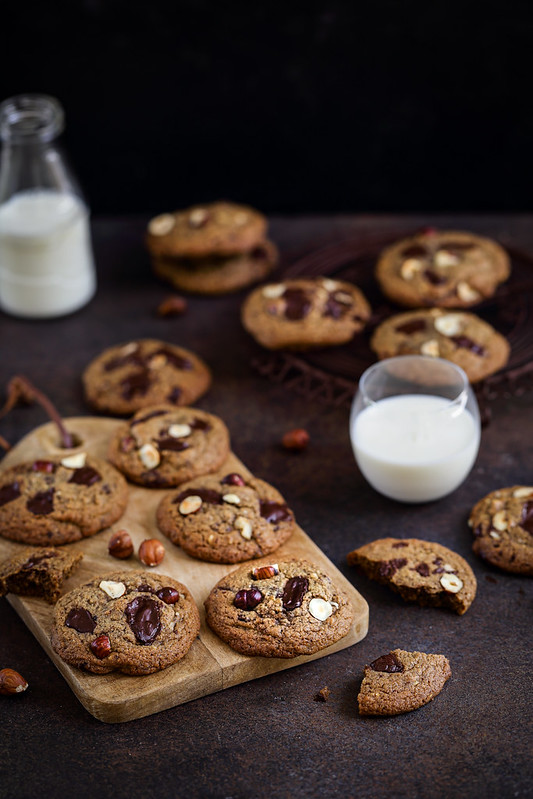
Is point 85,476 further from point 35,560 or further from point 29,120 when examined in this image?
point 29,120

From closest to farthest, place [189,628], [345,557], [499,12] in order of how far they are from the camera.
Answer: [189,628], [345,557], [499,12]

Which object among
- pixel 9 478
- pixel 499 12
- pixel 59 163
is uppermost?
pixel 499 12

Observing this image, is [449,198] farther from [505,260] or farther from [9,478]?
[9,478]

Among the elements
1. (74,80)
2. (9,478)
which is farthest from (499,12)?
(9,478)

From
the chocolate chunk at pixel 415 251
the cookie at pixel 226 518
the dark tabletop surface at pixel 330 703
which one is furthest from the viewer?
the chocolate chunk at pixel 415 251

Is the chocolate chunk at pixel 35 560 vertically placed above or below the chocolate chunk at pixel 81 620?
below

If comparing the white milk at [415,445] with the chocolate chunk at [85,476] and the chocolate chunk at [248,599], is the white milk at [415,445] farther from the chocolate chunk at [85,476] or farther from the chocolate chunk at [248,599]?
the chocolate chunk at [85,476]

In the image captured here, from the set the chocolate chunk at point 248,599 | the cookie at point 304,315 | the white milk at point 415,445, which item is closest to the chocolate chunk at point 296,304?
the cookie at point 304,315
